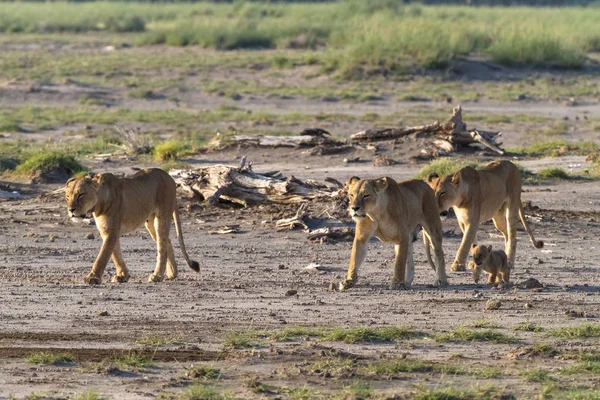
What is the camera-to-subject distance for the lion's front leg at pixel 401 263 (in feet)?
33.9

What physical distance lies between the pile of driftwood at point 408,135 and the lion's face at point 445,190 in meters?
6.71

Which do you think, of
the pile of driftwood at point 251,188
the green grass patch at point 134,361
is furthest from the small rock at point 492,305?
the pile of driftwood at point 251,188

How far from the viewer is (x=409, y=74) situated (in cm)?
3275

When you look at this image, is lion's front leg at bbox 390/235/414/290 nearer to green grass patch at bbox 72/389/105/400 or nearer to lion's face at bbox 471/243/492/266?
lion's face at bbox 471/243/492/266

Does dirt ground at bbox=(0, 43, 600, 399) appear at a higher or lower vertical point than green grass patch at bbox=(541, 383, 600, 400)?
lower

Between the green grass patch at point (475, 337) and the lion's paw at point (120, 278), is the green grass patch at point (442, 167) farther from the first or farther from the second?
the green grass patch at point (475, 337)

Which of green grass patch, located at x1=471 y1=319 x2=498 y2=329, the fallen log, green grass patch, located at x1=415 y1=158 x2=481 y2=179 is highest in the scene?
green grass patch, located at x1=471 y1=319 x2=498 y2=329

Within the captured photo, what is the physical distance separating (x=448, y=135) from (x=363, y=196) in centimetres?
842

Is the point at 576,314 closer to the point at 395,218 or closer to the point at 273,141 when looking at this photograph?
the point at 395,218

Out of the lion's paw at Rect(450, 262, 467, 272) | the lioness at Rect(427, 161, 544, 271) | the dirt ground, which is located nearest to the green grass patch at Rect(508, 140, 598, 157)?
the dirt ground

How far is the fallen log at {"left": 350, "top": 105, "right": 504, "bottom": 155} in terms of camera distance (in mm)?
18062

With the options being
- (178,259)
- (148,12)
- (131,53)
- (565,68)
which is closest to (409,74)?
(565,68)

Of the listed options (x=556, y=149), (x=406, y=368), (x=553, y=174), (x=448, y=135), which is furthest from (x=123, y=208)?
(x=556, y=149)

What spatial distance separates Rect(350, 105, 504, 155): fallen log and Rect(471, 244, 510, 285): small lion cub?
7029mm
